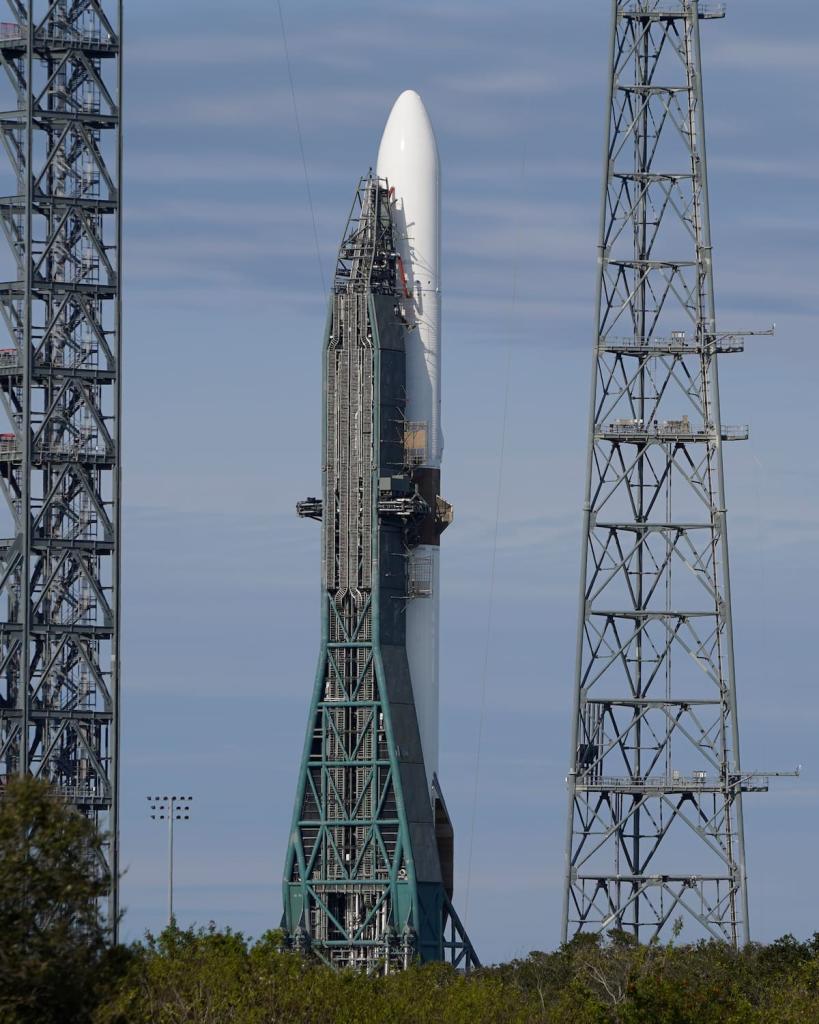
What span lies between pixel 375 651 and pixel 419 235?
64.9 feet

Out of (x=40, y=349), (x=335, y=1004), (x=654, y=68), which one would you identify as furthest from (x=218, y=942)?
(x=654, y=68)

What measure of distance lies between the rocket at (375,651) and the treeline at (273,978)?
6.21 metres

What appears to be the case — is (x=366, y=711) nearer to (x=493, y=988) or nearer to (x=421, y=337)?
(x=421, y=337)

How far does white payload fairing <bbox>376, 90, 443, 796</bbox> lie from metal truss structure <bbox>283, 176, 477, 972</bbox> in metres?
0.77

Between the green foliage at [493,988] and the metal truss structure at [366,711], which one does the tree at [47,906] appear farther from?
the metal truss structure at [366,711]

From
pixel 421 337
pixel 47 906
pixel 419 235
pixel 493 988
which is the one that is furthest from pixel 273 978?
pixel 419 235

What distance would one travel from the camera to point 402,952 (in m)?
144

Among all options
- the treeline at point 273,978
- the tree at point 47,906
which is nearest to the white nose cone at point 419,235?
the treeline at point 273,978

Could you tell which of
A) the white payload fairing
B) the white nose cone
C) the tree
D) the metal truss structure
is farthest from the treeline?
the white nose cone

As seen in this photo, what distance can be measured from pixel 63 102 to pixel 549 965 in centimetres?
4354

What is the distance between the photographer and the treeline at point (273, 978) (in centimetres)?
7344

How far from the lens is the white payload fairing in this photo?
486ft

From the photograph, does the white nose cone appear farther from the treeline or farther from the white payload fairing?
the treeline

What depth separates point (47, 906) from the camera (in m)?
73.9
